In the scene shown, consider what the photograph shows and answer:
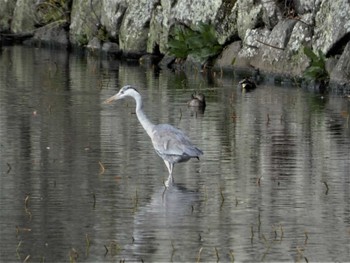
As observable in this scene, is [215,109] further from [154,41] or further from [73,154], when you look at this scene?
[154,41]

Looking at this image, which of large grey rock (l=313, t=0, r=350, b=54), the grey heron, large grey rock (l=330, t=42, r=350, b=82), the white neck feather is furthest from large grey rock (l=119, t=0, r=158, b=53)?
the grey heron

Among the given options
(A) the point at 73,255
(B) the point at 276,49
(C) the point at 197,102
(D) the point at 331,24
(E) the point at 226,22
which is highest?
(E) the point at 226,22

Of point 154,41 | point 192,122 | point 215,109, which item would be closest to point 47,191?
point 192,122

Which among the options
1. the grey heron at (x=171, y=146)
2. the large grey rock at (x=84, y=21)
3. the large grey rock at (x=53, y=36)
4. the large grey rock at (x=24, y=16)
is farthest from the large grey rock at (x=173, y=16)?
the grey heron at (x=171, y=146)

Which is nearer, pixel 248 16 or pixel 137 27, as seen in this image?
pixel 248 16

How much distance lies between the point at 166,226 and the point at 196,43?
813 inches

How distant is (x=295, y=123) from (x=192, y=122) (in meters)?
1.81

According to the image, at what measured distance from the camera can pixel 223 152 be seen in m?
19.7

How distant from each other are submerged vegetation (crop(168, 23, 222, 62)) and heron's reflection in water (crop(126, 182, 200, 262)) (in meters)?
17.9

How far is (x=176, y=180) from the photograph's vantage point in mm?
17328

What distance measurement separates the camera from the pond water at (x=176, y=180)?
1354 centimetres

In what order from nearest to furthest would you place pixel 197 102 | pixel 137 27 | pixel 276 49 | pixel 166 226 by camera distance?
pixel 166 226 → pixel 197 102 → pixel 276 49 → pixel 137 27

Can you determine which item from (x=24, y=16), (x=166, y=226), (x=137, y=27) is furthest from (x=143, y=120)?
(x=24, y=16)

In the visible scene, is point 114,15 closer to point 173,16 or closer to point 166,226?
point 173,16
